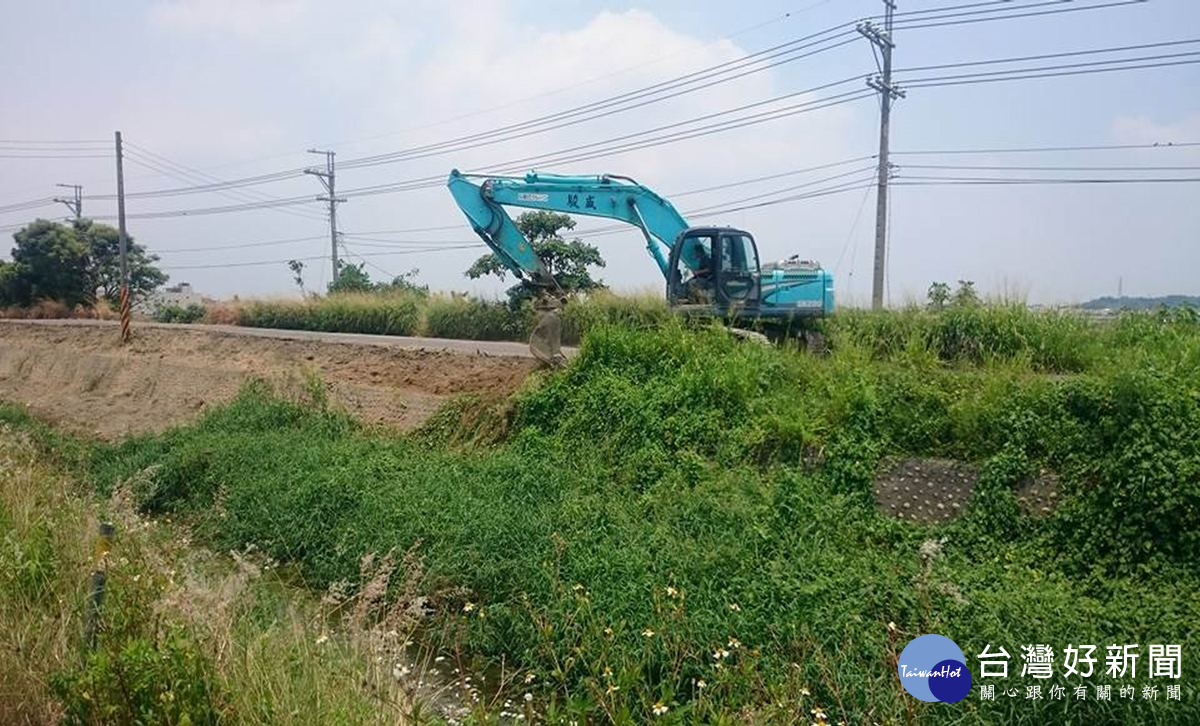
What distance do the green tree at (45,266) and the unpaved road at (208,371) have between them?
1336cm

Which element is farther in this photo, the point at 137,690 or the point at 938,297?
the point at 938,297

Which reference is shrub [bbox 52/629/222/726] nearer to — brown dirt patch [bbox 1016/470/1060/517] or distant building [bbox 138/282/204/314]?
brown dirt patch [bbox 1016/470/1060/517]

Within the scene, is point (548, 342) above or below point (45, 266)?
below

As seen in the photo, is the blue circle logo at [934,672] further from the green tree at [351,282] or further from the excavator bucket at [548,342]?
the green tree at [351,282]

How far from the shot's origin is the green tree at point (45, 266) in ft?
111

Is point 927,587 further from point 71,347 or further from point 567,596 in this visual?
point 71,347

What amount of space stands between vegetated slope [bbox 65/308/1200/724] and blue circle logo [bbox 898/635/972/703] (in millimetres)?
87

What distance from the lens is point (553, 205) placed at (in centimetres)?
1354

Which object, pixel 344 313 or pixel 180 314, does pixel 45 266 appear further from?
pixel 344 313

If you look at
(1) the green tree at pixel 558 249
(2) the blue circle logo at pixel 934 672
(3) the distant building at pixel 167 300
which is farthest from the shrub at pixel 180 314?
(2) the blue circle logo at pixel 934 672

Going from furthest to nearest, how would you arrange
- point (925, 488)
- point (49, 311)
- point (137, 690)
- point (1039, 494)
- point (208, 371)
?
point (49, 311), point (208, 371), point (925, 488), point (1039, 494), point (137, 690)

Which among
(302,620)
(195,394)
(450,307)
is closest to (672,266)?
(302,620)

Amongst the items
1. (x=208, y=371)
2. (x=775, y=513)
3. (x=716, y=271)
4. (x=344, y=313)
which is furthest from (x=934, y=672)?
(x=344, y=313)

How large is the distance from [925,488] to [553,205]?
26.3 feet
